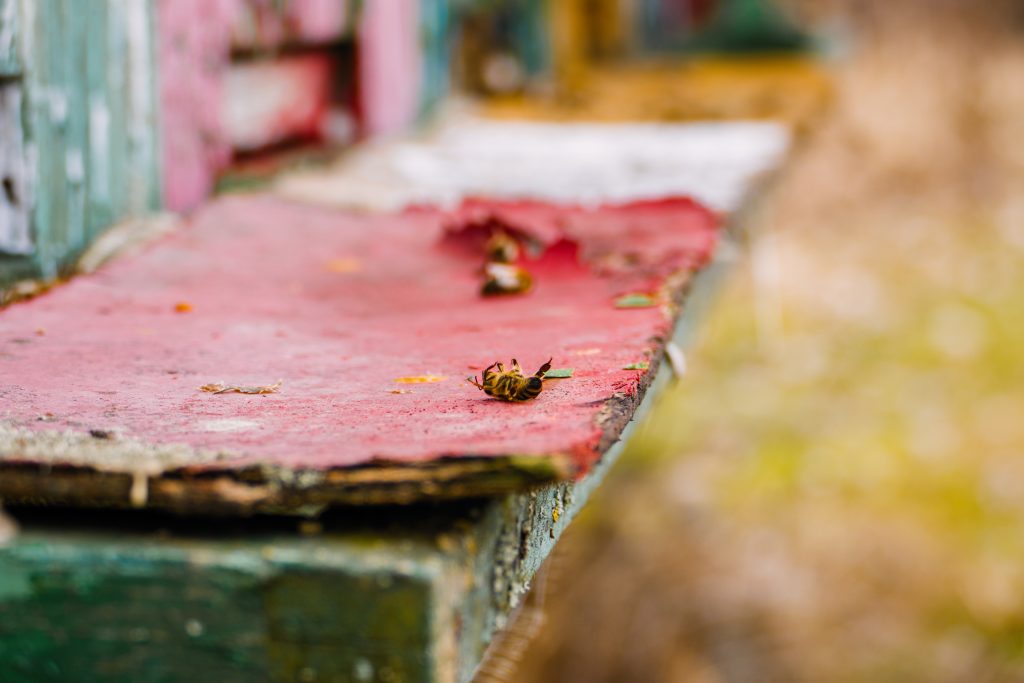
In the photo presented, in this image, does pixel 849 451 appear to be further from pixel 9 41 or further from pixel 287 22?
pixel 9 41

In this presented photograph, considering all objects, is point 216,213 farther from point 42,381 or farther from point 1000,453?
point 1000,453

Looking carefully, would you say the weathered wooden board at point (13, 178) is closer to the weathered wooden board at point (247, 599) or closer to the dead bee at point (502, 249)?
the dead bee at point (502, 249)

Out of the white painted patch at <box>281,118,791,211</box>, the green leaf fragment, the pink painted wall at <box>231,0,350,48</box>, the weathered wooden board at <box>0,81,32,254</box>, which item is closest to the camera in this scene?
the green leaf fragment

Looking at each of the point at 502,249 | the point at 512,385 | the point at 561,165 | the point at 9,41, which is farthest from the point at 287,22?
the point at 512,385

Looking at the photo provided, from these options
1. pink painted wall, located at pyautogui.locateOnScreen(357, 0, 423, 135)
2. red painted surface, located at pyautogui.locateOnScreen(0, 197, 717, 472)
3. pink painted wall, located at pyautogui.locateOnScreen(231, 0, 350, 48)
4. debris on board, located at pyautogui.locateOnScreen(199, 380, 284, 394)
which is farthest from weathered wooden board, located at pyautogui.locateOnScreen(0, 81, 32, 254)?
pink painted wall, located at pyautogui.locateOnScreen(357, 0, 423, 135)

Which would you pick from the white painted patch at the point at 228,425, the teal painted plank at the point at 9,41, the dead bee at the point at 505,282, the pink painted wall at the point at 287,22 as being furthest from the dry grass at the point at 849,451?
the pink painted wall at the point at 287,22

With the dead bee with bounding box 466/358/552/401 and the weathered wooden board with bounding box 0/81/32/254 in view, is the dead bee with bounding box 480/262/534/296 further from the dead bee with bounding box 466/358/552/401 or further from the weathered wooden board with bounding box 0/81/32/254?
the weathered wooden board with bounding box 0/81/32/254

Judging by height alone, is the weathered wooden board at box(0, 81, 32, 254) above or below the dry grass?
above
